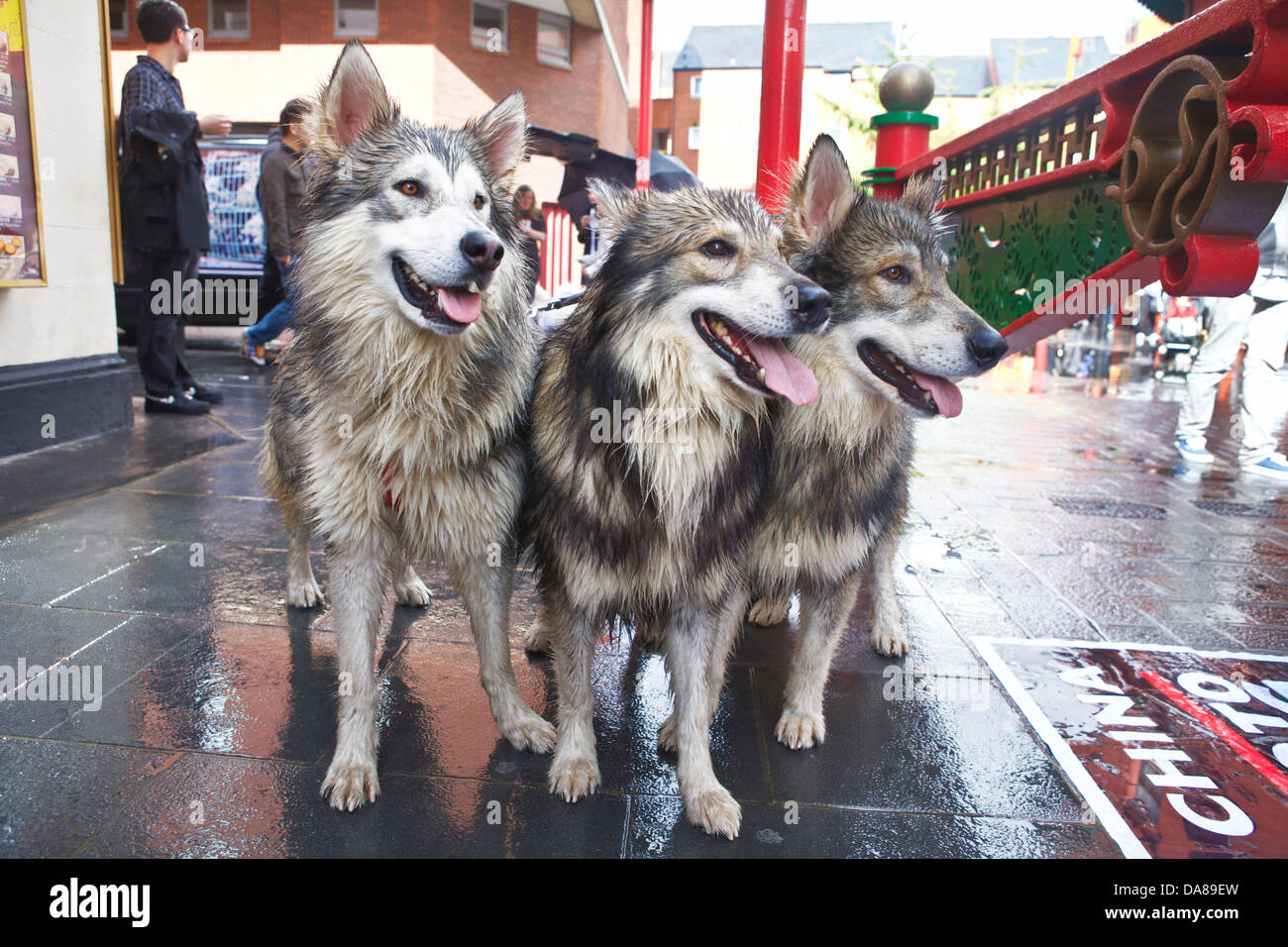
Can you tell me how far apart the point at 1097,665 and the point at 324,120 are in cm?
364

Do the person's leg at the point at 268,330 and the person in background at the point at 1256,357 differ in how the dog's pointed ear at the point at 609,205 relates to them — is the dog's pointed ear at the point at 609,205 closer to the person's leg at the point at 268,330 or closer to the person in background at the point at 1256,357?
the person in background at the point at 1256,357

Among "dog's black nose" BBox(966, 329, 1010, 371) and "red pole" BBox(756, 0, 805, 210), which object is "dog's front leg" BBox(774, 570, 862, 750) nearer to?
"dog's black nose" BBox(966, 329, 1010, 371)

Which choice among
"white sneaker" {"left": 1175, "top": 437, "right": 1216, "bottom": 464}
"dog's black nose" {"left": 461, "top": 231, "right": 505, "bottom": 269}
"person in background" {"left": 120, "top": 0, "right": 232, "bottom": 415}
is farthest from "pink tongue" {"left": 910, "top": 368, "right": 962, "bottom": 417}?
"white sneaker" {"left": 1175, "top": 437, "right": 1216, "bottom": 464}

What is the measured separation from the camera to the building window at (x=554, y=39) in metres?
22.7

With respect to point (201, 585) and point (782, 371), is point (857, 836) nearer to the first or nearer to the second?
point (782, 371)

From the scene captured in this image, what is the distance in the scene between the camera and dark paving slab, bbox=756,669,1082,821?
8.59ft

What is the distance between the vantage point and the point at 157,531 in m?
4.54

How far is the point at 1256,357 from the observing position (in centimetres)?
703

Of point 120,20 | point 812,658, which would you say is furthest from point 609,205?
point 120,20

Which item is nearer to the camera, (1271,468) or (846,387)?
(846,387)

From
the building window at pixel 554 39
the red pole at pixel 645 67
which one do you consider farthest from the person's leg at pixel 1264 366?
the building window at pixel 554 39

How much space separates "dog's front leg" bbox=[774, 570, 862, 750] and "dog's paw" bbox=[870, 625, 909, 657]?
2.44ft

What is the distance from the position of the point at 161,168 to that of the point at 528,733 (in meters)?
5.93

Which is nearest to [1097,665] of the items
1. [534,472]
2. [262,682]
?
[534,472]
